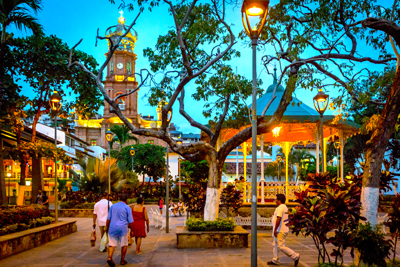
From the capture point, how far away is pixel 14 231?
11.2 m

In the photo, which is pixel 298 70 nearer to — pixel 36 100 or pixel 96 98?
pixel 96 98

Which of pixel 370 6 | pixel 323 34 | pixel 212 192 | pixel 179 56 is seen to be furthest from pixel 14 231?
pixel 370 6

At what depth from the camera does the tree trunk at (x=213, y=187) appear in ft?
38.1

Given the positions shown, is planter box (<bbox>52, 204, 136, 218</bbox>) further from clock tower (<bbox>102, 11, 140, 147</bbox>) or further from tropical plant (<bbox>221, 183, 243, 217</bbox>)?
clock tower (<bbox>102, 11, 140, 147</bbox>)

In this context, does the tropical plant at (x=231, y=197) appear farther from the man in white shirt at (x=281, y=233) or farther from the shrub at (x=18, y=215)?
the shrub at (x=18, y=215)

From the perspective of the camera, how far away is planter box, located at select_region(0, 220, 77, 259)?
9677 mm

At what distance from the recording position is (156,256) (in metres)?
9.99

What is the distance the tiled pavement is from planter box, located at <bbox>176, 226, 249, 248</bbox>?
32 cm

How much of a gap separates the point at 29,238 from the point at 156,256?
3972mm

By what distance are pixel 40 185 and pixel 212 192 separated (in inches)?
546

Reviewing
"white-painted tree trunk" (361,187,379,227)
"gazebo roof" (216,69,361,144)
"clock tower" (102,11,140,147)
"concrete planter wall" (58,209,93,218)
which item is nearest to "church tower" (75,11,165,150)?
"clock tower" (102,11,140,147)

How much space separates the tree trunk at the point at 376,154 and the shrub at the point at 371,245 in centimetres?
36

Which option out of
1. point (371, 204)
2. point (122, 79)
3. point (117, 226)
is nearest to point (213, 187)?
point (117, 226)

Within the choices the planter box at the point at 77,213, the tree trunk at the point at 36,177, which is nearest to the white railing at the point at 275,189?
the planter box at the point at 77,213
